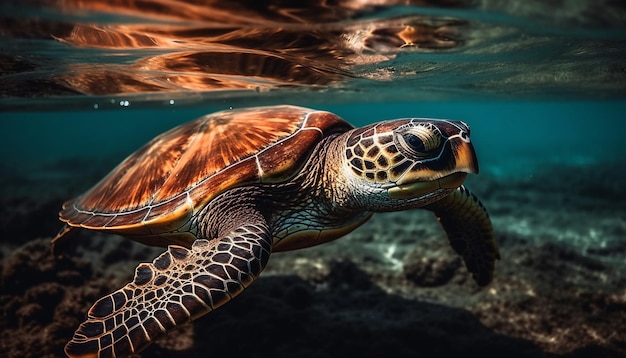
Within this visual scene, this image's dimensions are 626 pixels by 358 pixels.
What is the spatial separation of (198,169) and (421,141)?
7.20 ft

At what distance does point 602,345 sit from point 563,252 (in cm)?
271

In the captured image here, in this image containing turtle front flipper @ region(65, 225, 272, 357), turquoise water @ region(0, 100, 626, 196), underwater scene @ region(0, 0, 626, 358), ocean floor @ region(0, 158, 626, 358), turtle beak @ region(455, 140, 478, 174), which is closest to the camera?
turtle front flipper @ region(65, 225, 272, 357)

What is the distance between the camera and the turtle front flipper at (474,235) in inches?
176

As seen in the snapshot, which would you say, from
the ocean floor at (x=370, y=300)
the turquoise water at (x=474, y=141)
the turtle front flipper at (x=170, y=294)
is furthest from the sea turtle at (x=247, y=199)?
the turquoise water at (x=474, y=141)

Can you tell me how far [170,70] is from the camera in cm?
663

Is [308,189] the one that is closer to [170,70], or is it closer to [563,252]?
[170,70]

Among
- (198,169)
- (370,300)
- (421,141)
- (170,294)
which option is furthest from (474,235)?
(170,294)

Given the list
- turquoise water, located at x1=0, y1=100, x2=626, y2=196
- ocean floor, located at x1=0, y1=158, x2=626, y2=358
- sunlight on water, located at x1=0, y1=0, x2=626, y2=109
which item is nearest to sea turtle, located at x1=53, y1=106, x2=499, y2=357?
ocean floor, located at x1=0, y1=158, x2=626, y2=358

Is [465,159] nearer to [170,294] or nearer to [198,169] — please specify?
[170,294]

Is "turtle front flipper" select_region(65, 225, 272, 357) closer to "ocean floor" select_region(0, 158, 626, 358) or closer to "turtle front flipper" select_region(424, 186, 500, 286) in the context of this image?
"ocean floor" select_region(0, 158, 626, 358)

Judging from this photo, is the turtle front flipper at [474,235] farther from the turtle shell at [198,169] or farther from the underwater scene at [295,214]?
the turtle shell at [198,169]

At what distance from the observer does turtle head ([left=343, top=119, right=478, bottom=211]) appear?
9.88 feet

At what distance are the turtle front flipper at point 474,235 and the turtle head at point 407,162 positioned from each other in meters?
1.32

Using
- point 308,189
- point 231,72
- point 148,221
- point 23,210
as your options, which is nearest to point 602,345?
point 308,189
